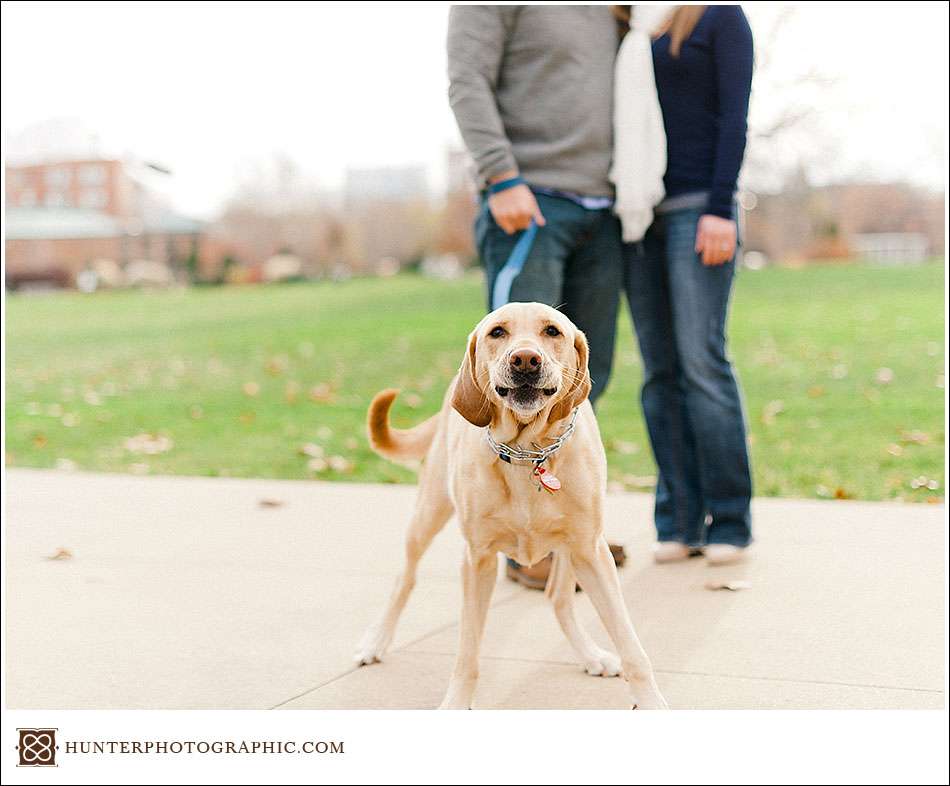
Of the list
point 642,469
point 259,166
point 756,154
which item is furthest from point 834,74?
point 259,166

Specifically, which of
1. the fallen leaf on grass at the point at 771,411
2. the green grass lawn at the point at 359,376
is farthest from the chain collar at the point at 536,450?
the fallen leaf on grass at the point at 771,411

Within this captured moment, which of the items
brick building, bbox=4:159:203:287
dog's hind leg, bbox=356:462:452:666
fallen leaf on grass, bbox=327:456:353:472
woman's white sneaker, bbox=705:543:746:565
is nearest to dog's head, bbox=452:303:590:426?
dog's hind leg, bbox=356:462:452:666

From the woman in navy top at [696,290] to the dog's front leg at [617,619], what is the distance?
4.77ft

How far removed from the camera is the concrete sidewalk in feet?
8.38

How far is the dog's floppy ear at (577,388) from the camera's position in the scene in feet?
6.54

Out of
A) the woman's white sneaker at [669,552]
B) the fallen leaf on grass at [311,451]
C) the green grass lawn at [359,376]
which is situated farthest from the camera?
the fallen leaf on grass at [311,451]

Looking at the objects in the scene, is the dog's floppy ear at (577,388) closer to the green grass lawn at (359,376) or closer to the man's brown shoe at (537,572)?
the man's brown shoe at (537,572)

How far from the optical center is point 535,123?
2.98 meters

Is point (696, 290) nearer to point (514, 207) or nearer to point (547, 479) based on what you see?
point (514, 207)

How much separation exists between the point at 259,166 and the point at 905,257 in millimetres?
6566

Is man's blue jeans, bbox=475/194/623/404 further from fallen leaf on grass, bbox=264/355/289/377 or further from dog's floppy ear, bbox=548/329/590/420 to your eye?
fallen leaf on grass, bbox=264/355/289/377

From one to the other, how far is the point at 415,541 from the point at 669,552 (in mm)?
1316

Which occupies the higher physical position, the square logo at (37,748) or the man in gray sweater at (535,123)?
the man in gray sweater at (535,123)

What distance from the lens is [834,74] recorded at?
6.59m
